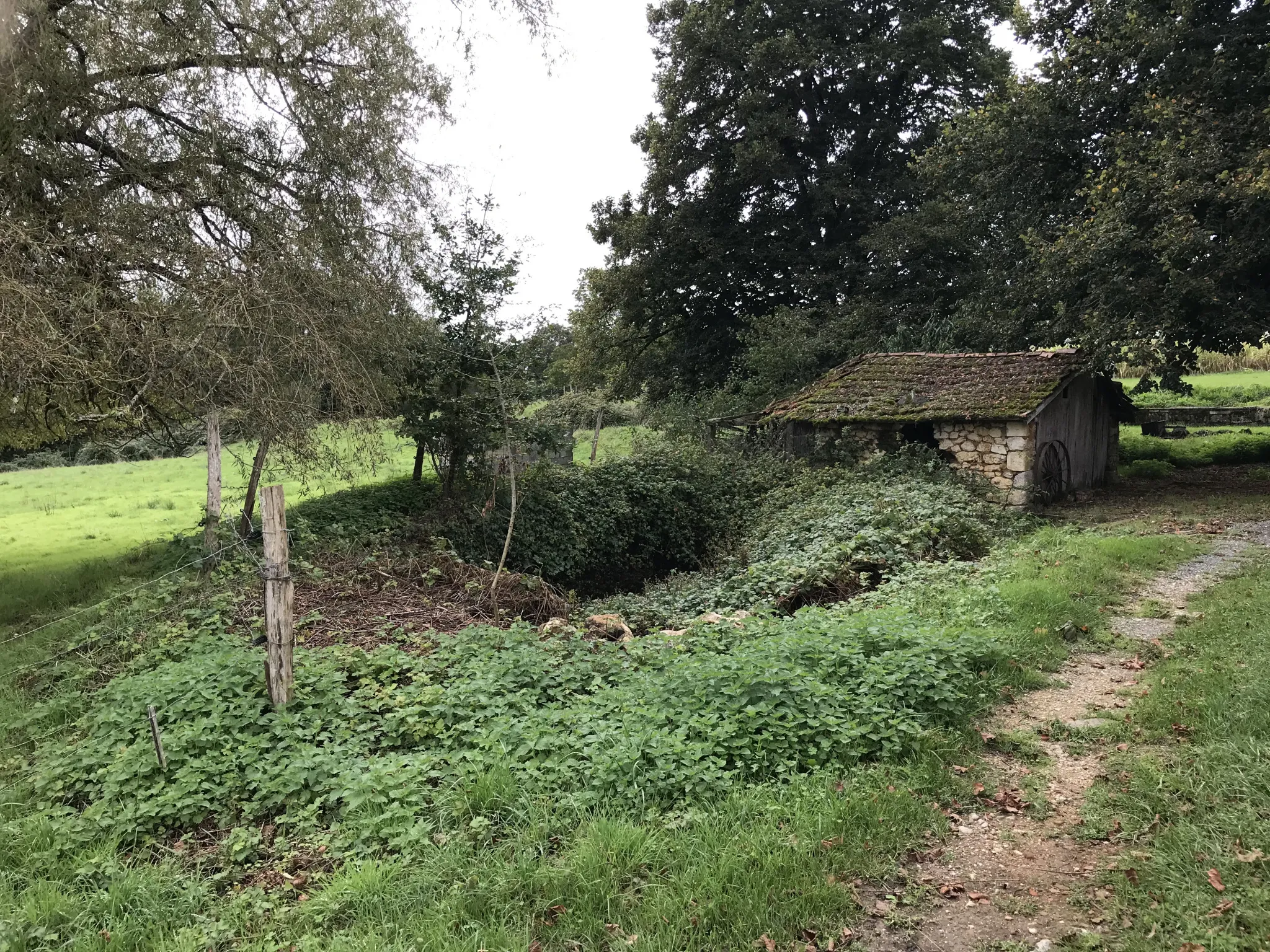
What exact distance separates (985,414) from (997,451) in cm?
91

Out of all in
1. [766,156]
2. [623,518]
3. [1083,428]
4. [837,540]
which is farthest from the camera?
[766,156]

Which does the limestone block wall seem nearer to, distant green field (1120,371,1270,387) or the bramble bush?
the bramble bush

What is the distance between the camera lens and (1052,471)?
52.4ft

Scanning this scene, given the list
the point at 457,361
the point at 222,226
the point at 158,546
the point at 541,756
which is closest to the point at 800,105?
the point at 457,361

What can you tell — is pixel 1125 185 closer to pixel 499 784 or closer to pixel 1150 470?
pixel 1150 470

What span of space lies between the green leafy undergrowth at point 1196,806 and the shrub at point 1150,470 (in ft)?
54.4

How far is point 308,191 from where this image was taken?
32.7 feet

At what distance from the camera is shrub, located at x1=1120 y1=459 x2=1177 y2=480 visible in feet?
65.2

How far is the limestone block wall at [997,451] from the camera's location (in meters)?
14.7

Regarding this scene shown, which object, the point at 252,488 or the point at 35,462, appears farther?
the point at 35,462

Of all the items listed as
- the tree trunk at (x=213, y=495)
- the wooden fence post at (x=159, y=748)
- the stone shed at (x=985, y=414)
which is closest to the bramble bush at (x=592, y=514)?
the tree trunk at (x=213, y=495)

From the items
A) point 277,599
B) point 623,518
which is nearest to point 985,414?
point 623,518

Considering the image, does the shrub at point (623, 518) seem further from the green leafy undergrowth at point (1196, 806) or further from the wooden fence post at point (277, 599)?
the green leafy undergrowth at point (1196, 806)

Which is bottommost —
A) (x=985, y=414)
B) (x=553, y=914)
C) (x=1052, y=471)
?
(x=553, y=914)
